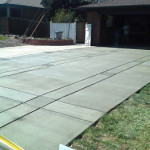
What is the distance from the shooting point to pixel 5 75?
7.91 meters

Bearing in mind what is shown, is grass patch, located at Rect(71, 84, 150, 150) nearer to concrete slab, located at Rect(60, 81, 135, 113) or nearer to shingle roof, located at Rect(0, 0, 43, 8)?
concrete slab, located at Rect(60, 81, 135, 113)

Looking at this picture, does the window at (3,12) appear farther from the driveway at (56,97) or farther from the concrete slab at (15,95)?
the concrete slab at (15,95)

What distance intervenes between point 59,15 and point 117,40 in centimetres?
638

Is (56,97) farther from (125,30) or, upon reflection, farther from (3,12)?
(3,12)

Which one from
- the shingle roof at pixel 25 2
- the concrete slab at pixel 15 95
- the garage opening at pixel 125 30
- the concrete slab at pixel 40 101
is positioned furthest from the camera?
the shingle roof at pixel 25 2

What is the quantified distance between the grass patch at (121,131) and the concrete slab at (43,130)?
23cm

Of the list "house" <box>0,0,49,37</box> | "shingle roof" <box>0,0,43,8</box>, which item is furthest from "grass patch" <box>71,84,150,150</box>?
"shingle roof" <box>0,0,43,8</box>

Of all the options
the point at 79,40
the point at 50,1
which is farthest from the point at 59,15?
the point at 50,1

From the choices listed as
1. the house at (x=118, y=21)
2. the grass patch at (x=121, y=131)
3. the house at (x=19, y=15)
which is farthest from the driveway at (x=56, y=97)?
the house at (x=19, y=15)

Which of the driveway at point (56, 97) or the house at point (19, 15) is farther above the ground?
the house at point (19, 15)

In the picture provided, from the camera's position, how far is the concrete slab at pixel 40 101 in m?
5.13

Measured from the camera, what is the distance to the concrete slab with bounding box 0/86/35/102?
552 cm

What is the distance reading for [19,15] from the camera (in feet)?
95.7

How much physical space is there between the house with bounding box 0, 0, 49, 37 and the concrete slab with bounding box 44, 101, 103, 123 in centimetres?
2084
